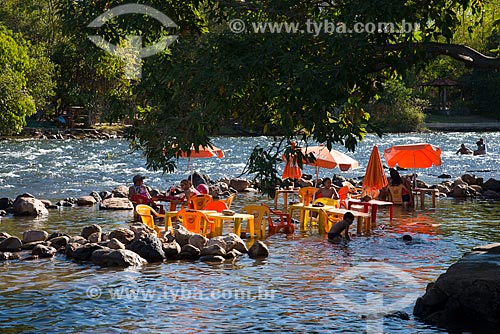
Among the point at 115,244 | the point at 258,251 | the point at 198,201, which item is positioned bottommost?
the point at 258,251

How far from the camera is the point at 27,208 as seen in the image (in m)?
23.2

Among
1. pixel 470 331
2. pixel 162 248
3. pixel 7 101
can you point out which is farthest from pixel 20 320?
pixel 7 101

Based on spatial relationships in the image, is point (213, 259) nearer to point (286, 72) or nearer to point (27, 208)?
point (286, 72)

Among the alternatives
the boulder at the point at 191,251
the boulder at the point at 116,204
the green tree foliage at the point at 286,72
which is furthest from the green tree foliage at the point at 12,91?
the green tree foliage at the point at 286,72

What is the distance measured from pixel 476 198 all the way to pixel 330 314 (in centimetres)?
1791

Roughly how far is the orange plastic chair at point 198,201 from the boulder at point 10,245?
4085 millimetres

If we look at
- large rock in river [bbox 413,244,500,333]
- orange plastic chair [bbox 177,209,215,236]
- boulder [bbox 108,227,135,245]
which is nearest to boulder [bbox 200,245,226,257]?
boulder [bbox 108,227,135,245]

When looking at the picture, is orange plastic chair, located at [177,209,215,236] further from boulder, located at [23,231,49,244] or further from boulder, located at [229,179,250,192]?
boulder, located at [229,179,250,192]

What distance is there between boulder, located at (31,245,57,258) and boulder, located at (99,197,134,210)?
326 inches

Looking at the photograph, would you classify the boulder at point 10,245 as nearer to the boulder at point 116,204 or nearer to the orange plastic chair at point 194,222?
the orange plastic chair at point 194,222

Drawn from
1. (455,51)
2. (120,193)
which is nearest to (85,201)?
(120,193)

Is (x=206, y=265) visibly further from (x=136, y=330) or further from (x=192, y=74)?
(x=192, y=74)

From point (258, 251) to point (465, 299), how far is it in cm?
555

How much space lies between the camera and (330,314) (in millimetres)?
11758
